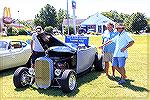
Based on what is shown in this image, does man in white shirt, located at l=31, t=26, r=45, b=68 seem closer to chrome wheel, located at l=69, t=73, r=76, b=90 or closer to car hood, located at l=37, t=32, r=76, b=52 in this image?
car hood, located at l=37, t=32, r=76, b=52

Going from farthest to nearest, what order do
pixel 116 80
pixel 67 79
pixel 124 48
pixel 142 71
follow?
pixel 142 71, pixel 116 80, pixel 124 48, pixel 67 79

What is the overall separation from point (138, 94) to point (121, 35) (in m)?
1.80

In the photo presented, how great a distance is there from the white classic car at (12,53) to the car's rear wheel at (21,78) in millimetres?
2252

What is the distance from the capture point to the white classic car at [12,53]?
10789mm

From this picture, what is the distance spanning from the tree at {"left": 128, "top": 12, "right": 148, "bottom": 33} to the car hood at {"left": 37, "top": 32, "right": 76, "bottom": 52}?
187ft

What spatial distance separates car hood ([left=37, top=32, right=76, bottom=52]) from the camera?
880 cm

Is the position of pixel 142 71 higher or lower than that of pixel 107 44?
lower

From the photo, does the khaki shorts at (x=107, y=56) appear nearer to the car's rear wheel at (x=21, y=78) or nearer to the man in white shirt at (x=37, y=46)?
the man in white shirt at (x=37, y=46)

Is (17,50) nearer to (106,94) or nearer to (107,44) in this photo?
(107,44)

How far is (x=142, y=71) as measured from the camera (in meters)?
11.0

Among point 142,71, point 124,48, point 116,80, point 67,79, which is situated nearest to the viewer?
point 67,79

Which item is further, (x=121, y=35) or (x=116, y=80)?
(x=116, y=80)

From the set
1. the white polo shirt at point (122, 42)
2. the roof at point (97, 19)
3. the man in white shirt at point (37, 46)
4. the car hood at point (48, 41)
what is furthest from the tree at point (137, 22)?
the man in white shirt at point (37, 46)

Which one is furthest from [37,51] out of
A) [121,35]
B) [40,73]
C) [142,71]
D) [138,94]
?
[142,71]
